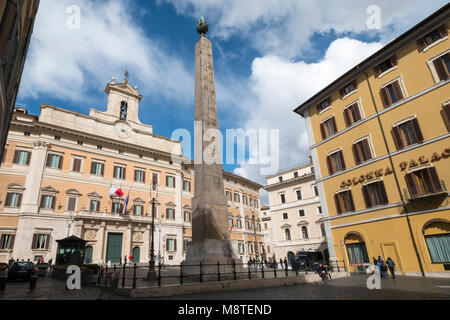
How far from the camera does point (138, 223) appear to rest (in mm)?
30203

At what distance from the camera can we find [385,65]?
18.1 meters

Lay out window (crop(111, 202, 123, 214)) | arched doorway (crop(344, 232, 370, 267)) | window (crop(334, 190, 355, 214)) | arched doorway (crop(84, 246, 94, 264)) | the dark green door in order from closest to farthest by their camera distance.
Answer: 1. arched doorway (crop(344, 232, 370, 267))
2. window (crop(334, 190, 355, 214))
3. arched doorway (crop(84, 246, 94, 264))
4. the dark green door
5. window (crop(111, 202, 123, 214))

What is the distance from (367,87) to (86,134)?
2832cm

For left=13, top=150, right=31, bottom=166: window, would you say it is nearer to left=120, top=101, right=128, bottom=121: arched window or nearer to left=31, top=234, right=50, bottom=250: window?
left=31, top=234, right=50, bottom=250: window

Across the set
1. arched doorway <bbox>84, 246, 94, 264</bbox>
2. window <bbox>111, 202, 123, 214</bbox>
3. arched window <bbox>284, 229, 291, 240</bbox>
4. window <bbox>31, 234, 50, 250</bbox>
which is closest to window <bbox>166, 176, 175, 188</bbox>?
window <bbox>111, 202, 123, 214</bbox>

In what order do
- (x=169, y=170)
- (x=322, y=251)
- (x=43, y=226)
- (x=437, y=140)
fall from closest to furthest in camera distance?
(x=437, y=140)
(x=43, y=226)
(x=322, y=251)
(x=169, y=170)

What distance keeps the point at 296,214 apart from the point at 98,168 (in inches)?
1041

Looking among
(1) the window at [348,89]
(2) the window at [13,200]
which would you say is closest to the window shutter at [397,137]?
(1) the window at [348,89]

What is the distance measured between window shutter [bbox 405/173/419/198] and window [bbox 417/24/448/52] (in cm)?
815

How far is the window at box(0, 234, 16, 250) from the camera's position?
2235 centimetres

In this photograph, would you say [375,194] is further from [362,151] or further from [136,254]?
[136,254]

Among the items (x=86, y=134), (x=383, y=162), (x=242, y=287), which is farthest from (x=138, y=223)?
(x=383, y=162)

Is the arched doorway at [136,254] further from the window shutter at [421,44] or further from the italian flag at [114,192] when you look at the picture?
the window shutter at [421,44]
